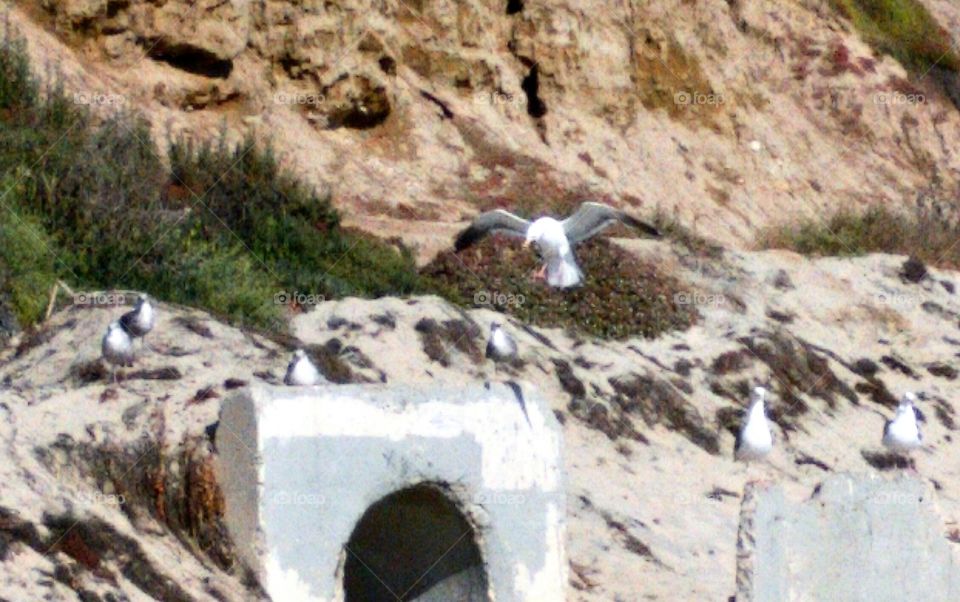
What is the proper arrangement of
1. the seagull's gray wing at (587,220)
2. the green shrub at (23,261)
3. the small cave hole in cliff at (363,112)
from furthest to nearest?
1. the small cave hole in cliff at (363,112)
2. the green shrub at (23,261)
3. the seagull's gray wing at (587,220)

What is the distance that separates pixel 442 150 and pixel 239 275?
5735 mm

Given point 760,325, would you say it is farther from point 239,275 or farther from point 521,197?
point 239,275

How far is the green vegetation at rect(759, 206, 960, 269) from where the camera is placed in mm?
27094

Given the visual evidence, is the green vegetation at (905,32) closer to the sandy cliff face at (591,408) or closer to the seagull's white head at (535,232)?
the sandy cliff face at (591,408)

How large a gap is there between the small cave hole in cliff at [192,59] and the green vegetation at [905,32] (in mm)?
10970

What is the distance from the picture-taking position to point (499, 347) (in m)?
19.3

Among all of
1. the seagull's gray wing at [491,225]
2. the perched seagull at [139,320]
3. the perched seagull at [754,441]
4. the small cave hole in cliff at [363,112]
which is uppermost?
the seagull's gray wing at [491,225]

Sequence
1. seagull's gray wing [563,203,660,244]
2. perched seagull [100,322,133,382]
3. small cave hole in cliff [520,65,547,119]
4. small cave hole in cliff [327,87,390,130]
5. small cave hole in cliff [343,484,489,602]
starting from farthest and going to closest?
1. small cave hole in cliff [520,65,547,119]
2. small cave hole in cliff [327,87,390,130]
3. seagull's gray wing [563,203,660,244]
4. perched seagull [100,322,133,382]
5. small cave hole in cliff [343,484,489,602]

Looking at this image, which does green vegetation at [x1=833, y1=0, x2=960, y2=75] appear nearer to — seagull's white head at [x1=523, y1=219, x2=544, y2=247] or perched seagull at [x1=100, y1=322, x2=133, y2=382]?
seagull's white head at [x1=523, y1=219, x2=544, y2=247]

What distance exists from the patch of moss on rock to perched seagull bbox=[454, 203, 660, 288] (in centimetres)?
352

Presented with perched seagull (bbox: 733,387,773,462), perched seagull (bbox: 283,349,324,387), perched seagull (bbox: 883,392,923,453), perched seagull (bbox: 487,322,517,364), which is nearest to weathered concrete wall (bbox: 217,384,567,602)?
perched seagull (bbox: 283,349,324,387)

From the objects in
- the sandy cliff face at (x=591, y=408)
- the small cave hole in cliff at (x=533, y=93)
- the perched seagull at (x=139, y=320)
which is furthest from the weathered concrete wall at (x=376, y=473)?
the small cave hole in cliff at (x=533, y=93)

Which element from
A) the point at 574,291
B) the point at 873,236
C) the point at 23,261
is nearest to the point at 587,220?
the point at 23,261

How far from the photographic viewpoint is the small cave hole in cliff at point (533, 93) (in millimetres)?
27047
